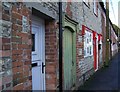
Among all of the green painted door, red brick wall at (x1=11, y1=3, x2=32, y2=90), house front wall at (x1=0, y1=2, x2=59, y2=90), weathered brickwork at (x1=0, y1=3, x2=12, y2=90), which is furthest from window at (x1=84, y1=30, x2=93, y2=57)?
weathered brickwork at (x1=0, y1=3, x2=12, y2=90)

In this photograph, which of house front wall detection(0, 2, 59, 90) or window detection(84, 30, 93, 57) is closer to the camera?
house front wall detection(0, 2, 59, 90)

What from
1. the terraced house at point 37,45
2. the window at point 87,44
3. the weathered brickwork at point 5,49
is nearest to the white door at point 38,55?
the terraced house at point 37,45

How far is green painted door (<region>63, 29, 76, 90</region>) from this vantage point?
6.89 m

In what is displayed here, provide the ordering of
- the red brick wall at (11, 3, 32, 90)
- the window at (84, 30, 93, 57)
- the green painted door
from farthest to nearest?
the window at (84, 30, 93, 57)
the green painted door
the red brick wall at (11, 3, 32, 90)

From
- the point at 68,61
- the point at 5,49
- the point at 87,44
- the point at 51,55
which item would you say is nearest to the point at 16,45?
the point at 5,49

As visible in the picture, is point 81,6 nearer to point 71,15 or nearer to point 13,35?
point 71,15

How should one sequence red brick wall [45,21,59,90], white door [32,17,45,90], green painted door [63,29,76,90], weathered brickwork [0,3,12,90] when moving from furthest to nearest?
1. green painted door [63,29,76,90]
2. red brick wall [45,21,59,90]
3. white door [32,17,45,90]
4. weathered brickwork [0,3,12,90]

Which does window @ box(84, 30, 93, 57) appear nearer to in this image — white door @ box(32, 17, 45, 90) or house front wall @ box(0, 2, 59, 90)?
white door @ box(32, 17, 45, 90)

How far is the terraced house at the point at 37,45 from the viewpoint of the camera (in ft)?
10.7

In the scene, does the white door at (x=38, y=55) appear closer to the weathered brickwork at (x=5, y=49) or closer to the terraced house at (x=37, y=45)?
the terraced house at (x=37, y=45)

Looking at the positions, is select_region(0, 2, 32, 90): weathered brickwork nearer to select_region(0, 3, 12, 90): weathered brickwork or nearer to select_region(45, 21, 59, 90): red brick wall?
select_region(0, 3, 12, 90): weathered brickwork

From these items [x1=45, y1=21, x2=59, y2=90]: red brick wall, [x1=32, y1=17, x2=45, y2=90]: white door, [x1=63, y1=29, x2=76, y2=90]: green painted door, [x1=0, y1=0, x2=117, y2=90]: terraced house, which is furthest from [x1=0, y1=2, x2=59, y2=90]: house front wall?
[x1=63, y1=29, x2=76, y2=90]: green painted door

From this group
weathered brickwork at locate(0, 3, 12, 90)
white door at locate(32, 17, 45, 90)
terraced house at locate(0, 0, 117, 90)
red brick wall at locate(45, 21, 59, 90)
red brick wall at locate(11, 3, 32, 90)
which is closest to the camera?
weathered brickwork at locate(0, 3, 12, 90)

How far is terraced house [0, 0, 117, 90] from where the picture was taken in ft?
10.7
